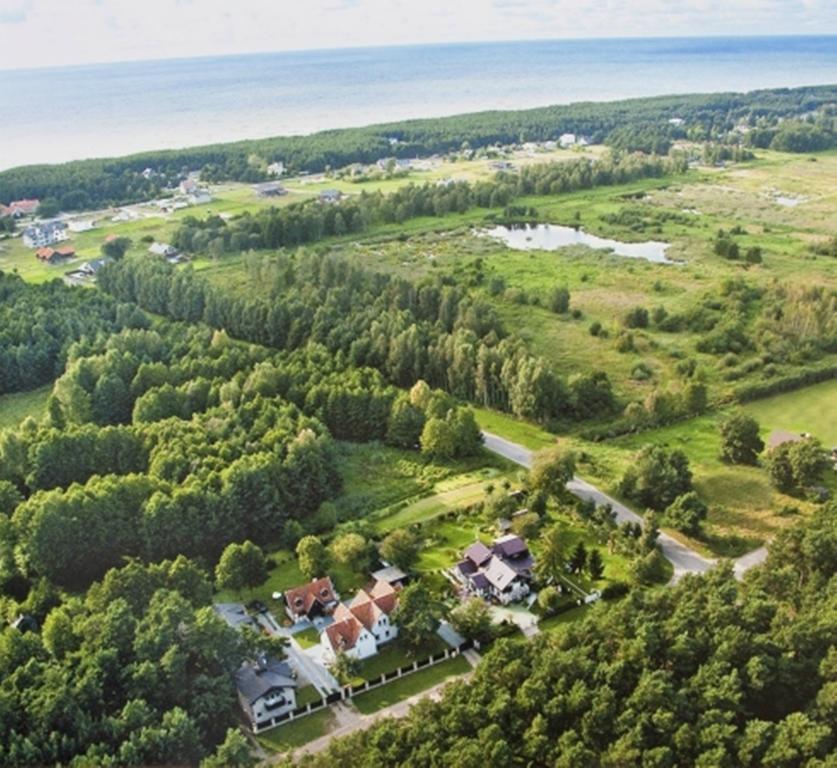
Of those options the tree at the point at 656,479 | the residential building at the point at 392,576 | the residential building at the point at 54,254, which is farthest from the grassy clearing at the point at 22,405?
the tree at the point at 656,479

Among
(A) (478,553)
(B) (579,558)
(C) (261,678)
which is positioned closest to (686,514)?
(B) (579,558)

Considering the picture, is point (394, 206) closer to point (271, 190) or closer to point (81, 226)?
point (271, 190)

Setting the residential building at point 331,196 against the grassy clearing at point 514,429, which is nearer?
the grassy clearing at point 514,429

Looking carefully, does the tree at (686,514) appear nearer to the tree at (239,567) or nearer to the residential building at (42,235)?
the tree at (239,567)

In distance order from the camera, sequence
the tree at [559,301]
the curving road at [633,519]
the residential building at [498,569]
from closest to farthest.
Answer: the residential building at [498,569] < the curving road at [633,519] < the tree at [559,301]

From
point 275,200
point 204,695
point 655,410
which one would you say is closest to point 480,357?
point 655,410
